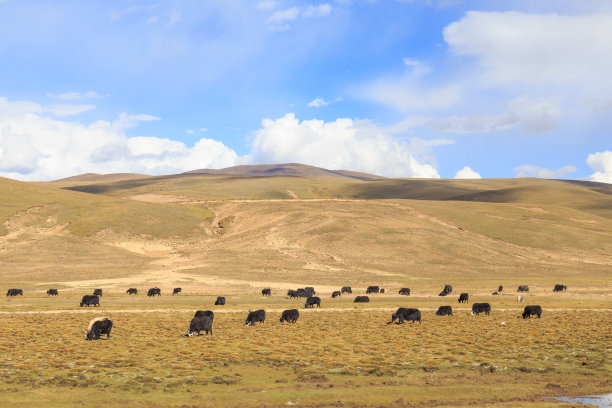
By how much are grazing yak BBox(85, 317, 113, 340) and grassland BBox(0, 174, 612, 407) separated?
2.23 ft

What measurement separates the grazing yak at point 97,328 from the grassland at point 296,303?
681mm

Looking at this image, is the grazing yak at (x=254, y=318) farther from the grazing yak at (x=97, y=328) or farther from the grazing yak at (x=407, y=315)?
the grazing yak at (x=407, y=315)

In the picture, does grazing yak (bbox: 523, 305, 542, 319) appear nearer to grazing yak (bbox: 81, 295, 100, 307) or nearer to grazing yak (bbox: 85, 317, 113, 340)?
grazing yak (bbox: 85, 317, 113, 340)

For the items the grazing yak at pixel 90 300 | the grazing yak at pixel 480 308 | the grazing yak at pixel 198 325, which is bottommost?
the grazing yak at pixel 90 300

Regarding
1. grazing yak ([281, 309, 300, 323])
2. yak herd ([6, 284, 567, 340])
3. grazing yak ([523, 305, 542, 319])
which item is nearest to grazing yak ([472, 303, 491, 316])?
yak herd ([6, 284, 567, 340])

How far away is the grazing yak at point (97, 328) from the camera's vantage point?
28.2m

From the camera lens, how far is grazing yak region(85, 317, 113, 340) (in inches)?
1112

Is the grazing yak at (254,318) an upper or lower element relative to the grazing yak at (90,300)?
upper

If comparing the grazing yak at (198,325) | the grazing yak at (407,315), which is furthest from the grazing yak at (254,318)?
the grazing yak at (407,315)

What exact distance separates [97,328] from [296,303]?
89.1 feet

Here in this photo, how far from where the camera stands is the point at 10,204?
4692 inches

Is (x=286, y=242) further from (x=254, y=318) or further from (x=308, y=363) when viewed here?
(x=308, y=363)

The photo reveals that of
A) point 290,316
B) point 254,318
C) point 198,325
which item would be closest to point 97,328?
point 198,325

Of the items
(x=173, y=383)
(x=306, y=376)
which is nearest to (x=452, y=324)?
(x=306, y=376)
